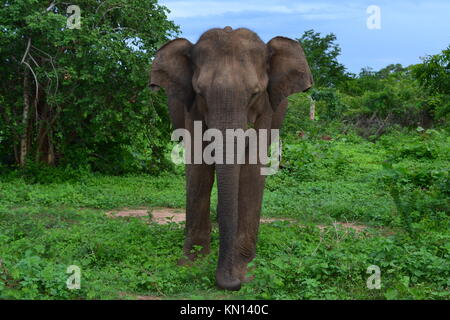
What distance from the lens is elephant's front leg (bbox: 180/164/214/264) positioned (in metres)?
6.85

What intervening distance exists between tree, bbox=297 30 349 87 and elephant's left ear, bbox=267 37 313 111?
89.4 ft

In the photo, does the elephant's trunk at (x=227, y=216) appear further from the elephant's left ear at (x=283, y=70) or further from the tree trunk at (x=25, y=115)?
the tree trunk at (x=25, y=115)

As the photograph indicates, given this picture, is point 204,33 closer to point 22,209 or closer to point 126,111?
point 22,209

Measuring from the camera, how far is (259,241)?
7.55 m

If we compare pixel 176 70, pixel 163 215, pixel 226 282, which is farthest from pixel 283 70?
pixel 163 215

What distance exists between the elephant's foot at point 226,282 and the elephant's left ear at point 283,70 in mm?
1998

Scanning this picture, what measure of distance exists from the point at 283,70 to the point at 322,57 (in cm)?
2853

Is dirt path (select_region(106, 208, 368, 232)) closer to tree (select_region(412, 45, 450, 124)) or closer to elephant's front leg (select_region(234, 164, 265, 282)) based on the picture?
elephant's front leg (select_region(234, 164, 265, 282))

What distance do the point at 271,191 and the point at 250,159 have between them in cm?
579

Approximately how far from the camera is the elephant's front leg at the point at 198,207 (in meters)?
6.85
